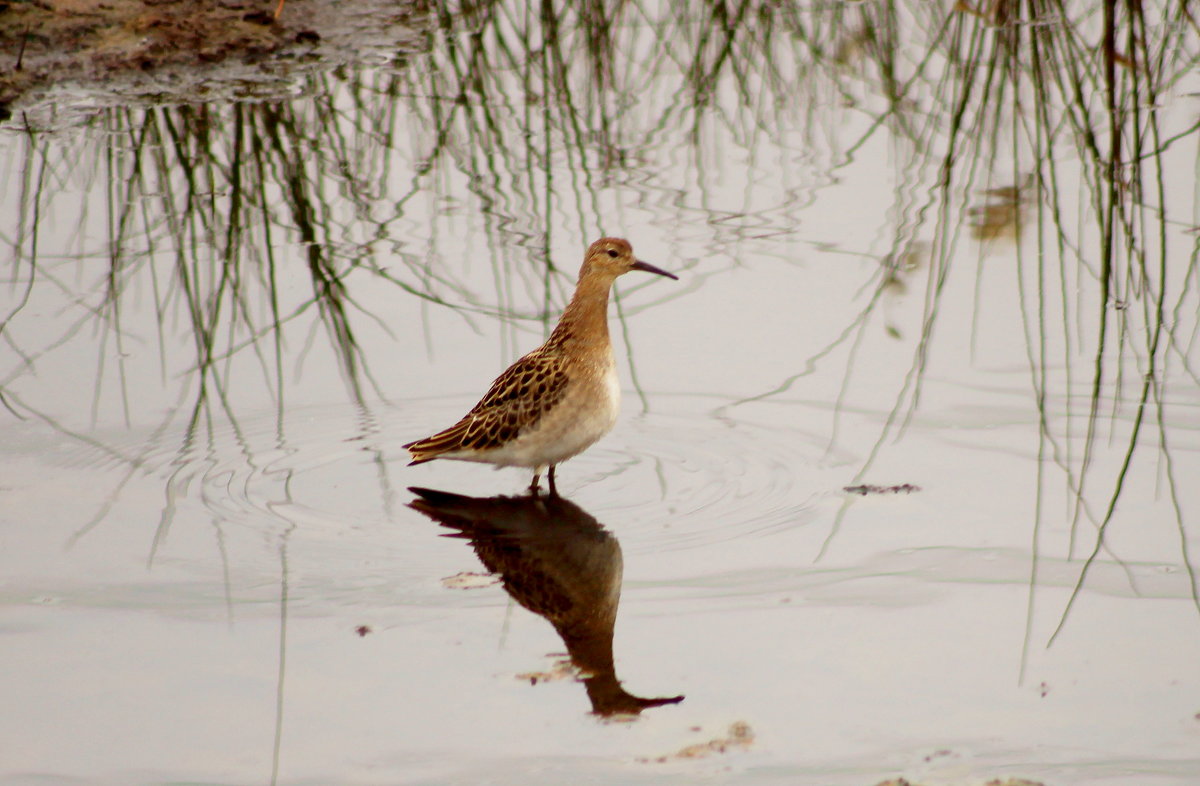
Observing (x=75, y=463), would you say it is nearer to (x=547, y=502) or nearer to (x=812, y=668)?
(x=547, y=502)

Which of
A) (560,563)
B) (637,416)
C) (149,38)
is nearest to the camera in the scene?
(560,563)

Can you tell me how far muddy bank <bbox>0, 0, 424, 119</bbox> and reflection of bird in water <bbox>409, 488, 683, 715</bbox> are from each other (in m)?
5.76

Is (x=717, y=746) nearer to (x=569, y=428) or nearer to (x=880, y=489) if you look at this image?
(x=880, y=489)

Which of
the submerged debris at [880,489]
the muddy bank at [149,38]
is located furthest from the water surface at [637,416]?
the muddy bank at [149,38]

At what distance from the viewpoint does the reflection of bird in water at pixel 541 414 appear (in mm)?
6246

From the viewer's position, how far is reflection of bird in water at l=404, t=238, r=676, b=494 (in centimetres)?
625

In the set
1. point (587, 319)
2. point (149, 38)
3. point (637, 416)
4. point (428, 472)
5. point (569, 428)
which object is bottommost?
point (428, 472)

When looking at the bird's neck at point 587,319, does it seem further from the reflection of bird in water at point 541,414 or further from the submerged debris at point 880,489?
the submerged debris at point 880,489

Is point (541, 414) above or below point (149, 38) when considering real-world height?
below

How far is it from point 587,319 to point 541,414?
1.93 feet

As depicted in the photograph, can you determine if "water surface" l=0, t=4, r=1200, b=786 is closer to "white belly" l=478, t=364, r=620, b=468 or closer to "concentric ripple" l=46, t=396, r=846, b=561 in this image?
"concentric ripple" l=46, t=396, r=846, b=561

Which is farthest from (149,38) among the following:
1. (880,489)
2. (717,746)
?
(717,746)

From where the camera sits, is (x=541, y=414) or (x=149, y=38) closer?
(x=541, y=414)

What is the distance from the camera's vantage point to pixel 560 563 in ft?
18.7
